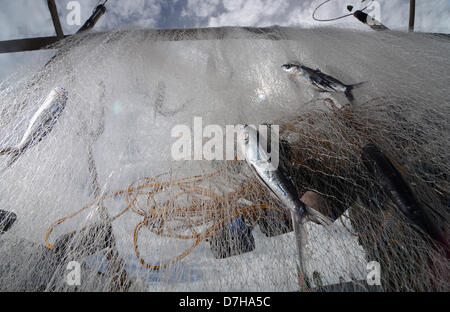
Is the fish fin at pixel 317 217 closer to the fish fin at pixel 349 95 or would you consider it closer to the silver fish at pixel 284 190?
the silver fish at pixel 284 190

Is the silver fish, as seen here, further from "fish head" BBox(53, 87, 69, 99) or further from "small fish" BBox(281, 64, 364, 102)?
"fish head" BBox(53, 87, 69, 99)

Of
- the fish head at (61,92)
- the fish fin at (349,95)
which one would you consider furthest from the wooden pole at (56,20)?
the fish fin at (349,95)

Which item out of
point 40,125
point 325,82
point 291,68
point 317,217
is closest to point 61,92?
point 40,125

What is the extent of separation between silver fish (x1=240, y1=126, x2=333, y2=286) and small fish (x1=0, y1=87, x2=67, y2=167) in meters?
1.51

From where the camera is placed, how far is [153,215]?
1.46 m

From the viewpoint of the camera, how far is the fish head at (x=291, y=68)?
1788 mm

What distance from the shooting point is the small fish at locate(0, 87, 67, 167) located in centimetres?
141

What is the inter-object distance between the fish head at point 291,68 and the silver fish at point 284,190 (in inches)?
38.7

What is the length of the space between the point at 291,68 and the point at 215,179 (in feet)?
4.16

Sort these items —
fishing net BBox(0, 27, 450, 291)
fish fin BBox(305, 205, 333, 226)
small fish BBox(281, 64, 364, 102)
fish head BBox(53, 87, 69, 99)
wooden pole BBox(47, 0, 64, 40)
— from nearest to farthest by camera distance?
fish fin BBox(305, 205, 333, 226) → fishing net BBox(0, 27, 450, 291) → fish head BBox(53, 87, 69, 99) → small fish BBox(281, 64, 364, 102) → wooden pole BBox(47, 0, 64, 40)

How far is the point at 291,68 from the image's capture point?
1828 mm

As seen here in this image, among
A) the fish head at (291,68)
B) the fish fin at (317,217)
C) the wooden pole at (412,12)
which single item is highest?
the wooden pole at (412,12)

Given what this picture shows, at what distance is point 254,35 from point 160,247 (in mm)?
2376

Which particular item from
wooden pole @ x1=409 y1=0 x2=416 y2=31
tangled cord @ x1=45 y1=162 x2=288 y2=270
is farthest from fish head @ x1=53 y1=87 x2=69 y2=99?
wooden pole @ x1=409 y1=0 x2=416 y2=31
